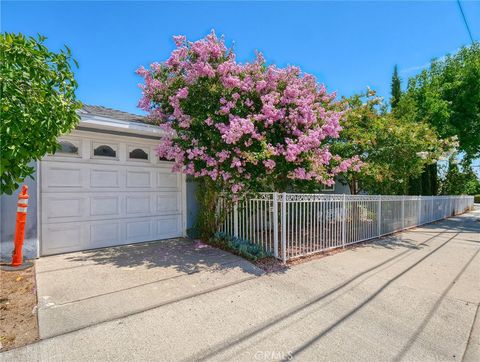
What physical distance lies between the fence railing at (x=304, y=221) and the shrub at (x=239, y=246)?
0.51 ft

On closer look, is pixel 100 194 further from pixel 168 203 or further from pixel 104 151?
pixel 168 203

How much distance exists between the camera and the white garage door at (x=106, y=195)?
5.48 metres

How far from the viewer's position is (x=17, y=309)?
336 cm

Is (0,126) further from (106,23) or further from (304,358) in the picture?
(106,23)

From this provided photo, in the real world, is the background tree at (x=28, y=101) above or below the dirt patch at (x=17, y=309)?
A: above

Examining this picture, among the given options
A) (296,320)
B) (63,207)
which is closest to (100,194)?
(63,207)

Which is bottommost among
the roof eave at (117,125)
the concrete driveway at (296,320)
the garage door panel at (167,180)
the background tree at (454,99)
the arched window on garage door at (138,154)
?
the concrete driveway at (296,320)

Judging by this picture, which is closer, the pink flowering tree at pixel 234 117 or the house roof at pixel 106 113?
the pink flowering tree at pixel 234 117

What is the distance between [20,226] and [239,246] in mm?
3938

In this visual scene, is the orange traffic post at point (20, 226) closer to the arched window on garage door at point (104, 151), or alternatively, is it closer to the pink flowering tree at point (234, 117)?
the arched window on garage door at point (104, 151)

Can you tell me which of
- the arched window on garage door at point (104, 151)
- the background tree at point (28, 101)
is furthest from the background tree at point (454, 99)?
the background tree at point (28, 101)

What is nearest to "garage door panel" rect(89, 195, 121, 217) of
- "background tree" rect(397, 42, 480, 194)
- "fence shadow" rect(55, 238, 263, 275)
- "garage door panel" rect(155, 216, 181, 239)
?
"fence shadow" rect(55, 238, 263, 275)

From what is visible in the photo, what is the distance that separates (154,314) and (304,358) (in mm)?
1797

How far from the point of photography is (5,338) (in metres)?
2.76
